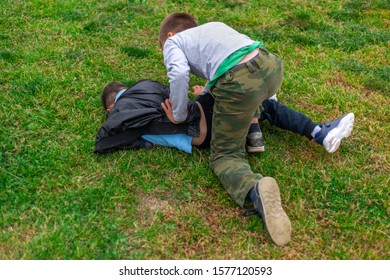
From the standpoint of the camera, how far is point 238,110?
3057 mm

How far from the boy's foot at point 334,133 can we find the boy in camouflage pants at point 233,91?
58cm

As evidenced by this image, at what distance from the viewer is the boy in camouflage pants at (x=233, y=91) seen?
2.87m

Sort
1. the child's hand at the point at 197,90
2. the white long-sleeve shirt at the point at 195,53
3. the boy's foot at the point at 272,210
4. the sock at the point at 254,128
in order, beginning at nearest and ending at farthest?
the boy's foot at the point at 272,210 → the white long-sleeve shirt at the point at 195,53 → the sock at the point at 254,128 → the child's hand at the point at 197,90

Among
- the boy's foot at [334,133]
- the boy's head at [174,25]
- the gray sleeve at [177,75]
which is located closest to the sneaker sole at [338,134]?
the boy's foot at [334,133]

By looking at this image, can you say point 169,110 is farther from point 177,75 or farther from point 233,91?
point 233,91

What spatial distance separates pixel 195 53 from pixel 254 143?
79 cm

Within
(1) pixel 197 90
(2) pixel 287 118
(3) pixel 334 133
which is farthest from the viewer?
(1) pixel 197 90

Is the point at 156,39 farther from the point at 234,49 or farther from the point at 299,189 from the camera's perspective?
the point at 299,189

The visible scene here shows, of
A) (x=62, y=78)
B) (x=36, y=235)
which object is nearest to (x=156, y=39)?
(x=62, y=78)

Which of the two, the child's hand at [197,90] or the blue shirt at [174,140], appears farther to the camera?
the child's hand at [197,90]

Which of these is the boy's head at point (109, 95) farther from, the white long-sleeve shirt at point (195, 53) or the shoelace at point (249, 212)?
the shoelace at point (249, 212)

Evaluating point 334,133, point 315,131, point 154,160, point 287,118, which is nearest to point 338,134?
point 334,133

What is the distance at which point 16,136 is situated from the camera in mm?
3539

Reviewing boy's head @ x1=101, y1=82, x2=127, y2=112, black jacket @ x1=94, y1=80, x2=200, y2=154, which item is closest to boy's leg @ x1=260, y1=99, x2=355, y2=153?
black jacket @ x1=94, y1=80, x2=200, y2=154
